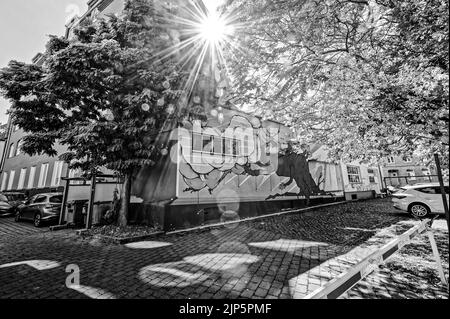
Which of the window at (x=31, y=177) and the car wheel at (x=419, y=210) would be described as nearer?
the car wheel at (x=419, y=210)

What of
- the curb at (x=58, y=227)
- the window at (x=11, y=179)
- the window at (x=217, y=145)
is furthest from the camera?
the window at (x=11, y=179)

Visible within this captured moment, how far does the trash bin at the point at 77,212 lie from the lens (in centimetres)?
1034

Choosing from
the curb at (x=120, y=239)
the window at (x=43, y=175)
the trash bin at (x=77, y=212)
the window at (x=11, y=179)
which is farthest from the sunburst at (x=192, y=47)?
the window at (x=11, y=179)

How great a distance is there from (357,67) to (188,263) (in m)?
5.69

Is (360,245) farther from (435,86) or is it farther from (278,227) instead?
(435,86)

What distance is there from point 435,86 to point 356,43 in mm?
1873

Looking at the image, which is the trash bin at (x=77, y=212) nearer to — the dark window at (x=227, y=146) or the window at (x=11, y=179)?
the dark window at (x=227, y=146)

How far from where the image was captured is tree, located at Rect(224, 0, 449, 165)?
359 centimetres

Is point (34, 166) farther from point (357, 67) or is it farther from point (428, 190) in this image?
point (428, 190)

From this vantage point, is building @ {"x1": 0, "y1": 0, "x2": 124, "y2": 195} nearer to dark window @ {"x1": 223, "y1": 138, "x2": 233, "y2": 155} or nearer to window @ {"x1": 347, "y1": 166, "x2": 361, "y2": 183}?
dark window @ {"x1": 223, "y1": 138, "x2": 233, "y2": 155}

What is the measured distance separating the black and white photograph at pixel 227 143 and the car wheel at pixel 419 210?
7cm
